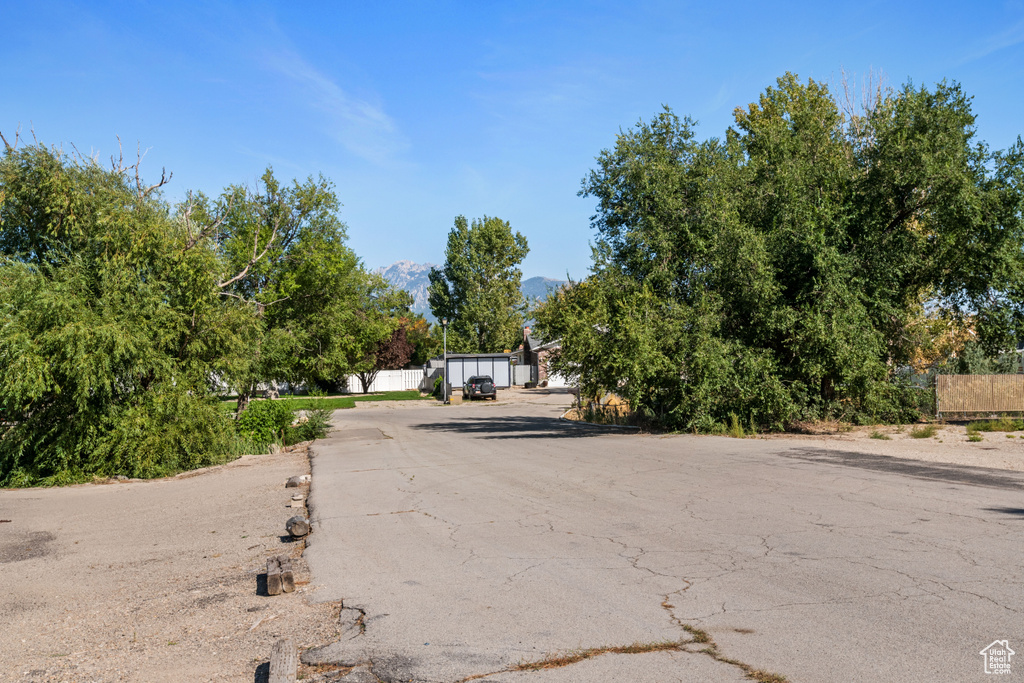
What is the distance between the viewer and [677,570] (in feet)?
21.5

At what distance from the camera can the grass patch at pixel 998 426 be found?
18.5 meters

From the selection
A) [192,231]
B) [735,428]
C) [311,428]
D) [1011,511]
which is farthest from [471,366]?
[1011,511]

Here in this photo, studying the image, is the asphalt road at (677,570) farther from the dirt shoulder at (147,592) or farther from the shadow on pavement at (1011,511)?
the dirt shoulder at (147,592)

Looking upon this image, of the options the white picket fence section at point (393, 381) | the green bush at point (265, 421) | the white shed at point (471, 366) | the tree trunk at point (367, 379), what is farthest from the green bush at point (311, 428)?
the white picket fence section at point (393, 381)

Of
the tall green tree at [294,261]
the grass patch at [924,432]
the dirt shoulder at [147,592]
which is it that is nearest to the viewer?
the dirt shoulder at [147,592]

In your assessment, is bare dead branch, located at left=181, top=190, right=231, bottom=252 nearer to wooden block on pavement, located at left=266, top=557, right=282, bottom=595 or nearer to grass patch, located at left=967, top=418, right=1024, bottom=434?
wooden block on pavement, located at left=266, top=557, right=282, bottom=595

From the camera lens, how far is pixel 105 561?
7.97 meters

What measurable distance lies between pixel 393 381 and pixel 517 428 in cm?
4378

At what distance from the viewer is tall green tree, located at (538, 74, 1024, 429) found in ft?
64.2

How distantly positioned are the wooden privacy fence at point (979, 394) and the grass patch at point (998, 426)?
7.06 feet

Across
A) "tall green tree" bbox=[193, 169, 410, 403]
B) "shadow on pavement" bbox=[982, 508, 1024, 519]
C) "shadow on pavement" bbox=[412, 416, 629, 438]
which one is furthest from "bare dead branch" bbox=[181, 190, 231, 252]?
"shadow on pavement" bbox=[982, 508, 1024, 519]

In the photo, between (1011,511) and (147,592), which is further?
(1011,511)

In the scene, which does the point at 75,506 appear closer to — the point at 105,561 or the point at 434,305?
the point at 105,561

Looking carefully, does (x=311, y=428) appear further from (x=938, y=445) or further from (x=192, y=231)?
(x=938, y=445)
